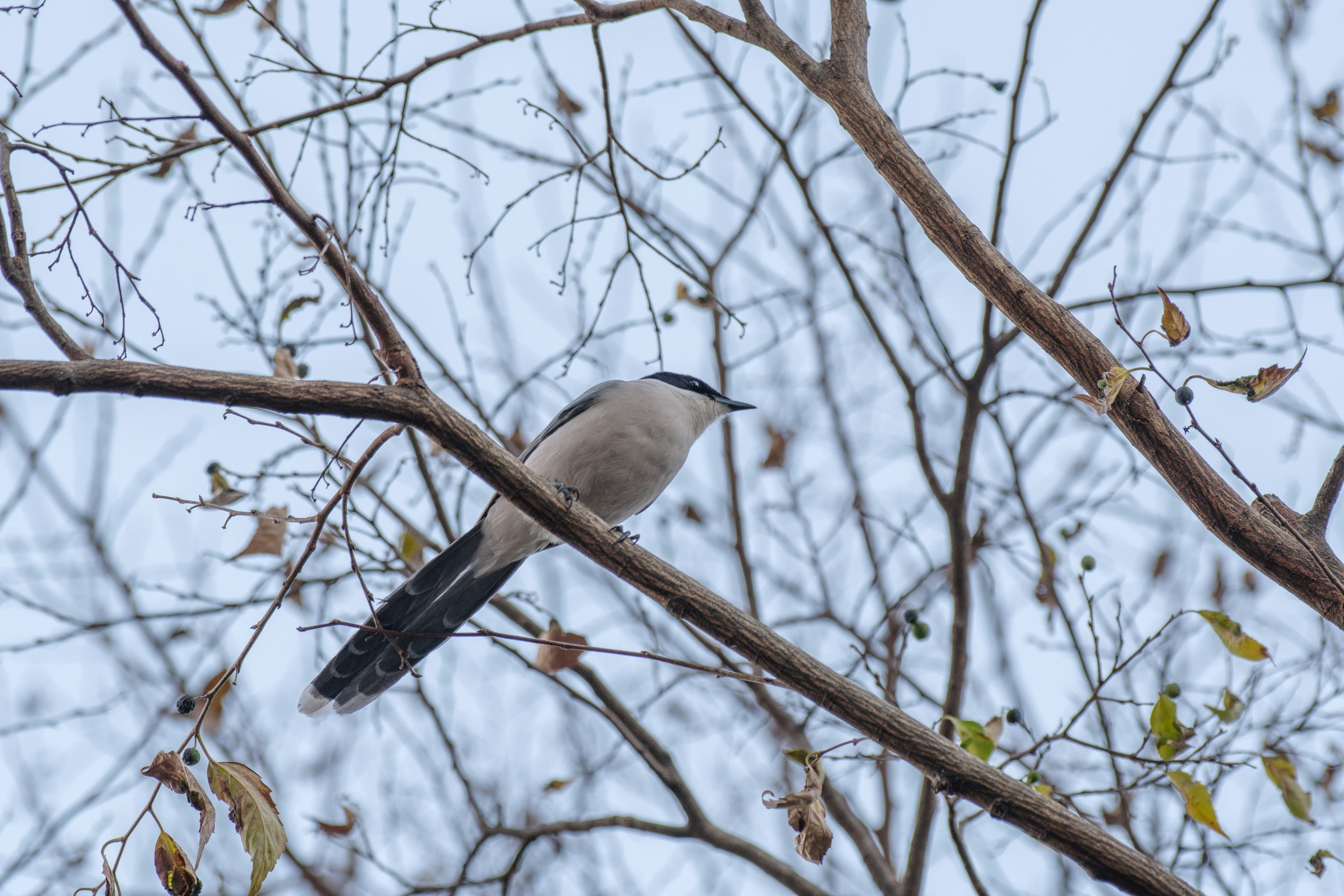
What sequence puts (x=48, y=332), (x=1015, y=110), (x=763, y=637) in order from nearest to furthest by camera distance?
(x=48, y=332)
(x=763, y=637)
(x=1015, y=110)

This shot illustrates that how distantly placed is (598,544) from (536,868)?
5.97 meters

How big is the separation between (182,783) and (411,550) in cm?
228

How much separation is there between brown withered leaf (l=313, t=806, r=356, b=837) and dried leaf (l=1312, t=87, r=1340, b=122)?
214 inches

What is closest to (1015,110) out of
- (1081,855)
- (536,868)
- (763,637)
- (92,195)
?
(763,637)

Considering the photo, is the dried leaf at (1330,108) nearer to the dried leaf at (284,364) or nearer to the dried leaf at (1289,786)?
the dried leaf at (1289,786)

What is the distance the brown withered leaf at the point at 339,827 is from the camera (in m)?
4.47

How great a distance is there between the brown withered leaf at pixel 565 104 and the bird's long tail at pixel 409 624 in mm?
2042

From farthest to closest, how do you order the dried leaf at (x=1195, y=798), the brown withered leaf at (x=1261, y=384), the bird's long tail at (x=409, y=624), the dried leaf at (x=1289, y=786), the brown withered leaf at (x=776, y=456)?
the brown withered leaf at (x=776, y=456), the bird's long tail at (x=409, y=624), the dried leaf at (x=1289, y=786), the dried leaf at (x=1195, y=798), the brown withered leaf at (x=1261, y=384)

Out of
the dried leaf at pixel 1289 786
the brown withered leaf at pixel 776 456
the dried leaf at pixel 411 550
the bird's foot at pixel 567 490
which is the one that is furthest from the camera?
the brown withered leaf at pixel 776 456

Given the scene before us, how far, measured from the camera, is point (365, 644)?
412 cm

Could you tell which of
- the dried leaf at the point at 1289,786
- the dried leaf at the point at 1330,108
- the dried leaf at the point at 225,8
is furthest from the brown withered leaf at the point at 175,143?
the dried leaf at the point at 1330,108

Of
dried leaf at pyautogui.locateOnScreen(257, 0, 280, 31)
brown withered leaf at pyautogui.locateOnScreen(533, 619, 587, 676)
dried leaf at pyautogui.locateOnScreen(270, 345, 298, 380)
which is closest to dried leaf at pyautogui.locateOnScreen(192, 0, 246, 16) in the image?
dried leaf at pyautogui.locateOnScreen(257, 0, 280, 31)

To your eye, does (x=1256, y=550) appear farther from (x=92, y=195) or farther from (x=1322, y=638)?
(x=92, y=195)

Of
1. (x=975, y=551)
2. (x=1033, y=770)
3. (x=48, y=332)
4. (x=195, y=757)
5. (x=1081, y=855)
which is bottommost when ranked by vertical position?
(x=195, y=757)
